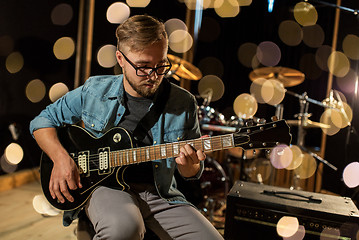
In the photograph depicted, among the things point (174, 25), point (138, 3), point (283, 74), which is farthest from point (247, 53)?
point (138, 3)

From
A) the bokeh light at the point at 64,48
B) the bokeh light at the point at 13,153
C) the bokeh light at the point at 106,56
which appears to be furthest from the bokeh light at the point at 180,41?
the bokeh light at the point at 13,153

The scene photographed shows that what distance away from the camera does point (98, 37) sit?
428 cm

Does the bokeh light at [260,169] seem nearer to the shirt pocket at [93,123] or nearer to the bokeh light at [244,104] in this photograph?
the bokeh light at [244,104]

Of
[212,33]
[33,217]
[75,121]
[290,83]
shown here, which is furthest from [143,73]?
[212,33]

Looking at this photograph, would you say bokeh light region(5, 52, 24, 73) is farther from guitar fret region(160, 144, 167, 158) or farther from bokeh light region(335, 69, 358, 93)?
bokeh light region(335, 69, 358, 93)

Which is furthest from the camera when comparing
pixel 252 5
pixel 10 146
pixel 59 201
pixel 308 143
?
pixel 252 5

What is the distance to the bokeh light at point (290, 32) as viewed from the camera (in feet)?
15.9

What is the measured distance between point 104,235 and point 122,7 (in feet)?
12.5

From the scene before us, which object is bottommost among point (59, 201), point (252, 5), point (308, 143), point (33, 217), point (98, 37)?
point (33, 217)

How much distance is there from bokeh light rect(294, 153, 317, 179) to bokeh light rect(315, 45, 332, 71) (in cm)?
158

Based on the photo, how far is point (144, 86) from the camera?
1652mm

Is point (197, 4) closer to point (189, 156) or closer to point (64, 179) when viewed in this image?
point (189, 156)

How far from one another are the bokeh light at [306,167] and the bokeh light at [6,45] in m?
3.98

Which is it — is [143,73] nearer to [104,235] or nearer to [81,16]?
[104,235]
